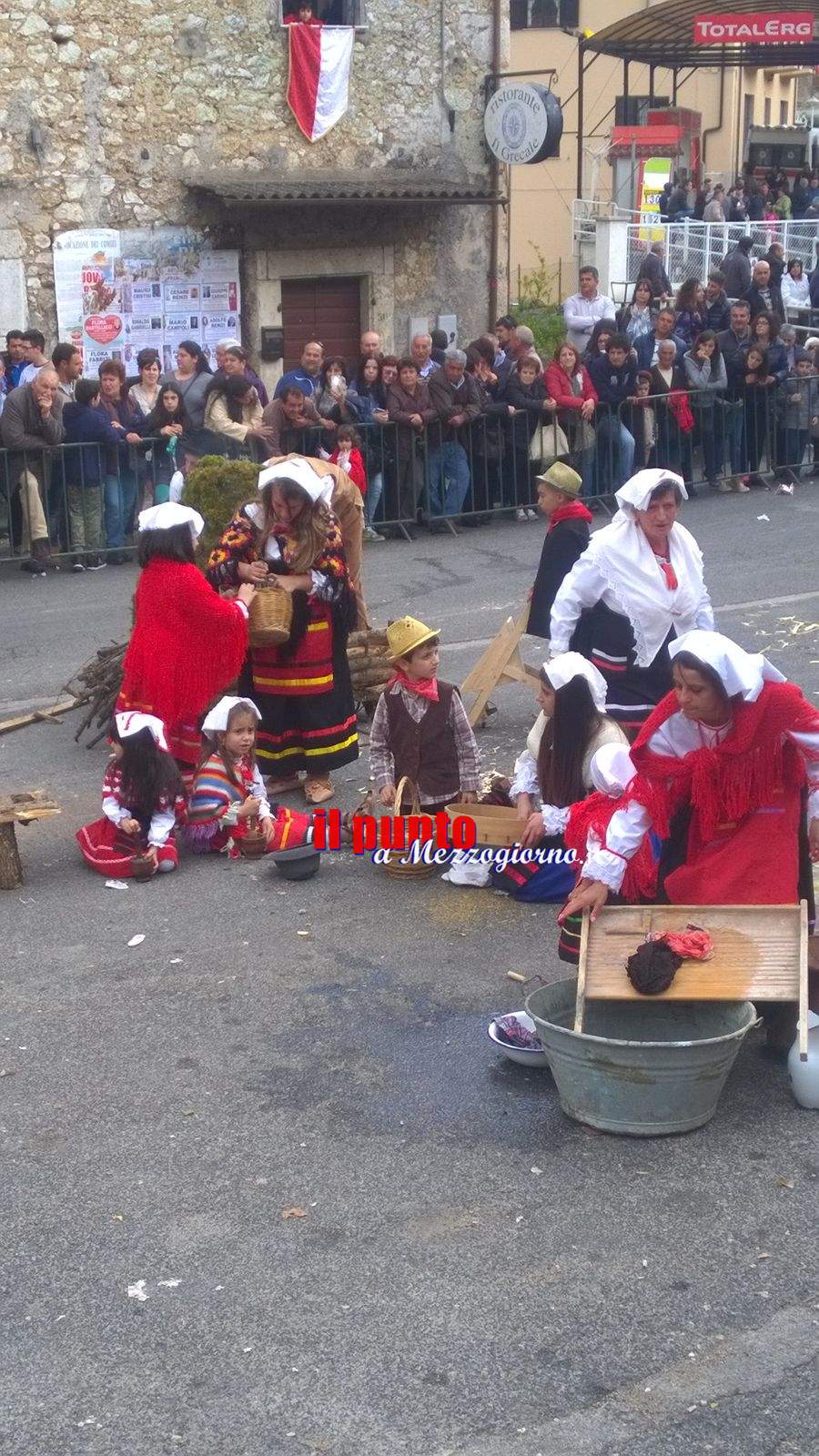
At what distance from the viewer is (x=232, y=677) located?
7.69 metres

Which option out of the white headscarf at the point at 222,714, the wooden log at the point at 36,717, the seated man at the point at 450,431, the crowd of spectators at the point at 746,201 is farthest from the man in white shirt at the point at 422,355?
the crowd of spectators at the point at 746,201

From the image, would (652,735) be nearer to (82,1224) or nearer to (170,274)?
(82,1224)

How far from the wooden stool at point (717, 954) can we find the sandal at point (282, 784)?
3.34 metres

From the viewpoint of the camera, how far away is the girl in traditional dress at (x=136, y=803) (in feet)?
23.7

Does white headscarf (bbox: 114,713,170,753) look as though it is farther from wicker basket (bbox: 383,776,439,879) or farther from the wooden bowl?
wicker basket (bbox: 383,776,439,879)

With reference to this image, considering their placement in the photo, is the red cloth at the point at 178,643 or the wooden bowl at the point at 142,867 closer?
the wooden bowl at the point at 142,867

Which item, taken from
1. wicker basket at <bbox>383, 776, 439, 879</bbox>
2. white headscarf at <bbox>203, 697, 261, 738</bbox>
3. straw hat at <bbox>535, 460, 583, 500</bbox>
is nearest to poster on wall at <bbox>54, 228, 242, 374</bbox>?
straw hat at <bbox>535, 460, 583, 500</bbox>

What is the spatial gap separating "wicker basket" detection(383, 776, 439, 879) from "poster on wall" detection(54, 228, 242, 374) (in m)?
10.7

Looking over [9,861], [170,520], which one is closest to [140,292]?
[170,520]

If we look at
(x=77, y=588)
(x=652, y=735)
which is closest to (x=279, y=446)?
(x=77, y=588)

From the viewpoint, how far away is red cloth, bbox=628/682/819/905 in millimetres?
5012

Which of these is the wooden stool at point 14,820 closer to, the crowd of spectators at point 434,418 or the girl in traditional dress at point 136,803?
the girl in traditional dress at point 136,803

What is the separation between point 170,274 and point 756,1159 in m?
14.9

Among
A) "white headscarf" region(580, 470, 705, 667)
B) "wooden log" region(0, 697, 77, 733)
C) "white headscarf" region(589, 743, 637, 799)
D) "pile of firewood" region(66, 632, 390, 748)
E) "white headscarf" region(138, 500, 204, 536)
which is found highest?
"white headscarf" region(138, 500, 204, 536)
